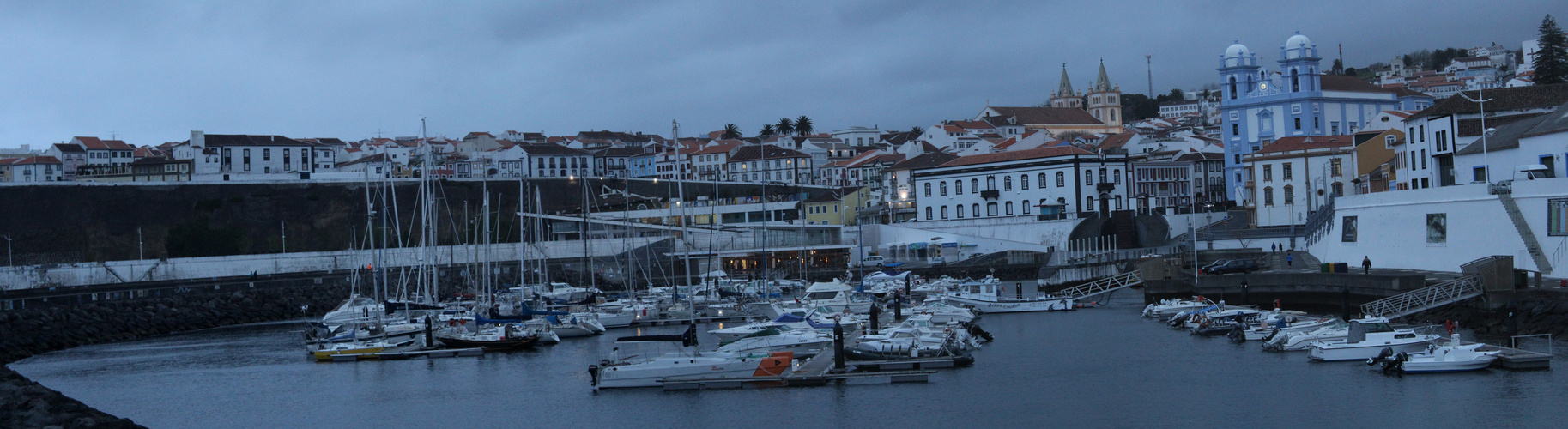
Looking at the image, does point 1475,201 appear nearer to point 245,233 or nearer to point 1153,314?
point 1153,314

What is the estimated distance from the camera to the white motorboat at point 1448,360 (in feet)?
83.5

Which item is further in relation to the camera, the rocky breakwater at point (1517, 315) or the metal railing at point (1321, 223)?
the metal railing at point (1321, 223)

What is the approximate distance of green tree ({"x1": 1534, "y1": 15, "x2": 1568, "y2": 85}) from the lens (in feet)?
260

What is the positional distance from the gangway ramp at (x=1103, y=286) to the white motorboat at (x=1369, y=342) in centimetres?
1811

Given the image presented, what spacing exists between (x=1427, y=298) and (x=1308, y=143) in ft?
103

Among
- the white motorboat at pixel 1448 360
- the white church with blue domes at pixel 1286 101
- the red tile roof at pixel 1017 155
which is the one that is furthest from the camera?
the white church with blue domes at pixel 1286 101

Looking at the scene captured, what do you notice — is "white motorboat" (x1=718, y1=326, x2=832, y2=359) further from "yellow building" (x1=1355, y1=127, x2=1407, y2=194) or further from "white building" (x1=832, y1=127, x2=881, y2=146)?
"white building" (x1=832, y1=127, x2=881, y2=146)

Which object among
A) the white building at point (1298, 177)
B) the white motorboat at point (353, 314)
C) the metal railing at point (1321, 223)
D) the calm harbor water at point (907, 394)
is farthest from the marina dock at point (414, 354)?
the white building at point (1298, 177)

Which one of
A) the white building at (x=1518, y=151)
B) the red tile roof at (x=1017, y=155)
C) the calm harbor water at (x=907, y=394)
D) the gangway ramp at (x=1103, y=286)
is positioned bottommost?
the calm harbor water at (x=907, y=394)

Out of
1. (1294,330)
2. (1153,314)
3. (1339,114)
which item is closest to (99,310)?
(1153,314)

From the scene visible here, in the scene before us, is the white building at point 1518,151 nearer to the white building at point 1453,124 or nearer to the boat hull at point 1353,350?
the white building at point 1453,124

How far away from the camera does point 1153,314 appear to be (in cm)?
4169

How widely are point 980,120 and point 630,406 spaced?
317ft

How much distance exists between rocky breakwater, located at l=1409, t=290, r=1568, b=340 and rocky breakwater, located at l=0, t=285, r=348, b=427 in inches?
1121
